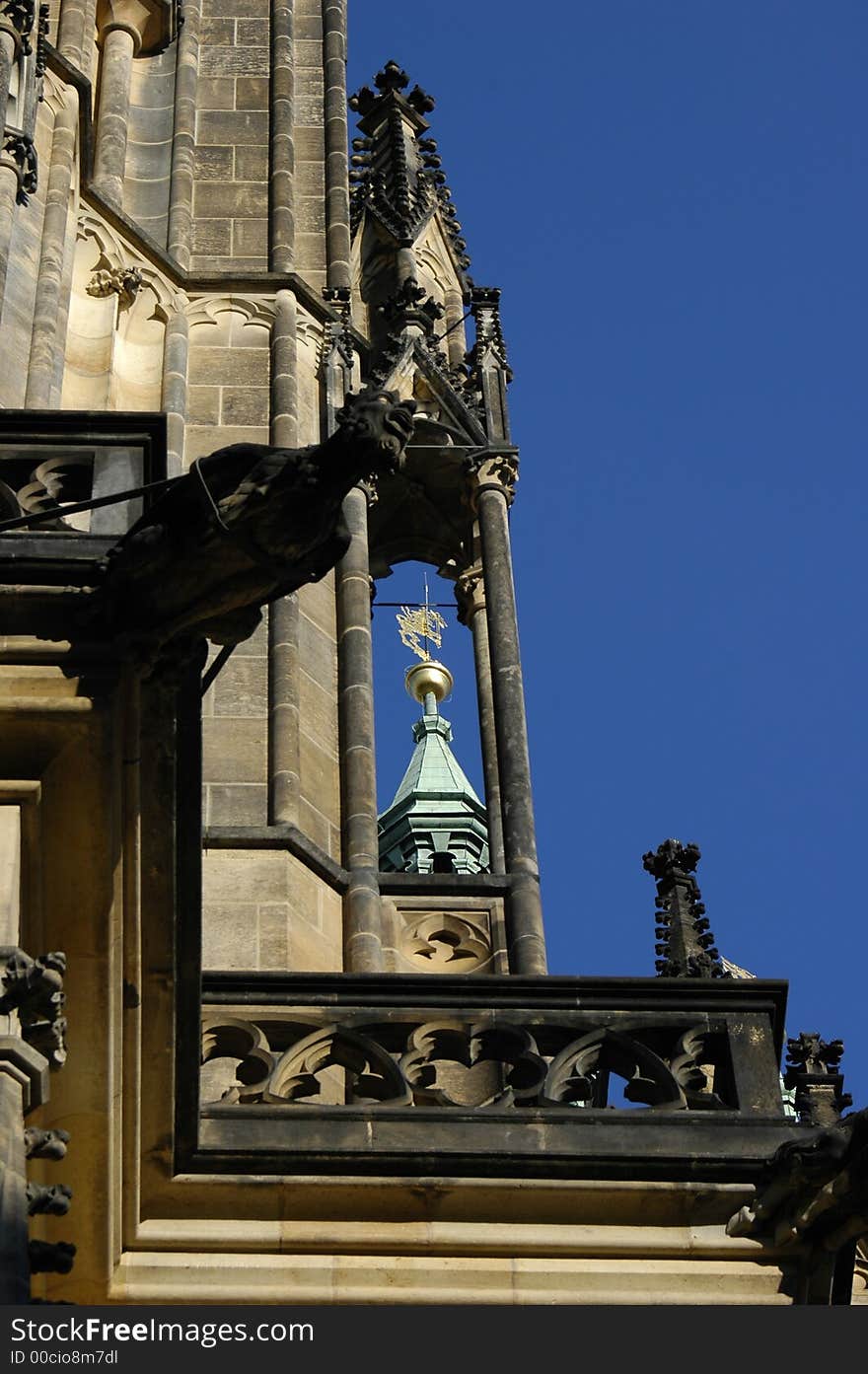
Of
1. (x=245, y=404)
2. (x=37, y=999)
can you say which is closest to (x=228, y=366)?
(x=245, y=404)

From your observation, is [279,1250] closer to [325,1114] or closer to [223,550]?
[325,1114]

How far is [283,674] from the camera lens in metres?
14.0

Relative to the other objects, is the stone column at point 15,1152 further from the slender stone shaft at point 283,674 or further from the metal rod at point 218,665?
the slender stone shaft at point 283,674

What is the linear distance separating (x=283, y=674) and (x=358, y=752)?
1.62 ft

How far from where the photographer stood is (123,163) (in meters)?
17.0

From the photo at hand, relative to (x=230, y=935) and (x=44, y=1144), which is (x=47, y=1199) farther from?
(x=230, y=935)

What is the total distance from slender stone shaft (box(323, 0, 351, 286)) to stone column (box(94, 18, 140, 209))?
114 cm

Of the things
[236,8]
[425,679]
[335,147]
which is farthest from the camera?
[425,679]

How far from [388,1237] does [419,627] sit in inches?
294

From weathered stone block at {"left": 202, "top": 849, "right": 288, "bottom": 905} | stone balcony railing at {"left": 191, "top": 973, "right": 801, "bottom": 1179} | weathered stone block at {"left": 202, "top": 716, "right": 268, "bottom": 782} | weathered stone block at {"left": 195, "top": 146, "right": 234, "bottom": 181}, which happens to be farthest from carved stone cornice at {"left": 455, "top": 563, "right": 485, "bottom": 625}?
stone balcony railing at {"left": 191, "top": 973, "right": 801, "bottom": 1179}

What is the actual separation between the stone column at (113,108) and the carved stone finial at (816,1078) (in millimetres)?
6284

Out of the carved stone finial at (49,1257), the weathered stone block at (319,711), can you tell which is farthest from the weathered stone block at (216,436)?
the carved stone finial at (49,1257)

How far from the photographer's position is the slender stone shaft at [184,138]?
54.7 feet
